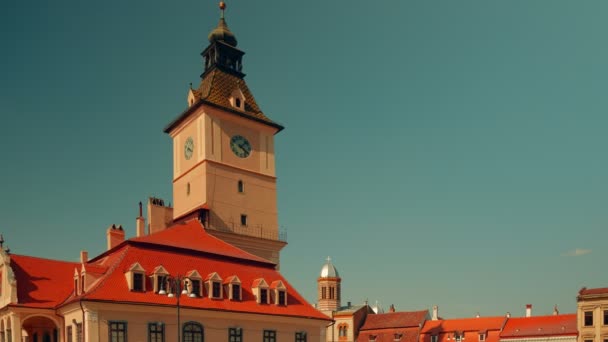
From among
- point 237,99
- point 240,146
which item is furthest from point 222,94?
point 240,146

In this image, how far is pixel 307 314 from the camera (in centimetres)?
4431

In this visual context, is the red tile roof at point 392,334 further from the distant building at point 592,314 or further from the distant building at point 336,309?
the distant building at point 592,314

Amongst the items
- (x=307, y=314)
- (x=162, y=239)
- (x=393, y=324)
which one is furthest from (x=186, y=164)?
(x=393, y=324)

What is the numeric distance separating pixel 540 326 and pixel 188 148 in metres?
50.9

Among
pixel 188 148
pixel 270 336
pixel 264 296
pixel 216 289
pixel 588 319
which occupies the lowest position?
pixel 588 319

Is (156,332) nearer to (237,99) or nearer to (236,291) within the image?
(236,291)

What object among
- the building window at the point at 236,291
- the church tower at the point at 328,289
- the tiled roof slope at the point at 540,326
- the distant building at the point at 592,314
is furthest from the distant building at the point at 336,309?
the building window at the point at 236,291

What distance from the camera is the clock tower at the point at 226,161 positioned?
173 feet

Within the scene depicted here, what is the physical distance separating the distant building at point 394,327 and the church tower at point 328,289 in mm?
8243

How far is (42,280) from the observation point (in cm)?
4072

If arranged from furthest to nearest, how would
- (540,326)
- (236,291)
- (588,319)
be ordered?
(540,326), (588,319), (236,291)

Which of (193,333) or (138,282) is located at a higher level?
(138,282)

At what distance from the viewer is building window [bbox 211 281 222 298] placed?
40.3 metres

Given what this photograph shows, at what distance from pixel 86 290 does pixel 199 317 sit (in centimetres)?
725
